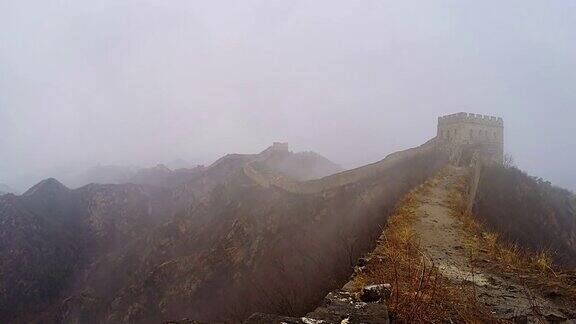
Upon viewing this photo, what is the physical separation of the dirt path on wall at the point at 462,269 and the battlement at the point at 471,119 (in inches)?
499

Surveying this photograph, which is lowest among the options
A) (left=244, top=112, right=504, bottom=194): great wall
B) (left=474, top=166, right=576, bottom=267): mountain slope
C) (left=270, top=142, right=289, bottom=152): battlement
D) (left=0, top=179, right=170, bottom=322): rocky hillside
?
(left=0, top=179, right=170, bottom=322): rocky hillside

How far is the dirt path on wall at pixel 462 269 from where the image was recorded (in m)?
5.59

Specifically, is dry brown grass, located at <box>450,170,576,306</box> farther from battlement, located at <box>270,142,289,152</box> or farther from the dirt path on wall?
battlement, located at <box>270,142,289,152</box>

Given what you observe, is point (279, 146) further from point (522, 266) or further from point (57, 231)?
point (57, 231)

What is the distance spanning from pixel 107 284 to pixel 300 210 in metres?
48.4

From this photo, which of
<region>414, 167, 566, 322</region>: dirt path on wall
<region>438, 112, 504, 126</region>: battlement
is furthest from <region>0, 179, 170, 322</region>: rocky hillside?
<region>414, 167, 566, 322</region>: dirt path on wall

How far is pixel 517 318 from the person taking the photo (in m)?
5.02

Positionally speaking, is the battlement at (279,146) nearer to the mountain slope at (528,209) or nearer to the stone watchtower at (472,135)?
the stone watchtower at (472,135)

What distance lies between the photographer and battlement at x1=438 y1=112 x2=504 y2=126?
27578mm

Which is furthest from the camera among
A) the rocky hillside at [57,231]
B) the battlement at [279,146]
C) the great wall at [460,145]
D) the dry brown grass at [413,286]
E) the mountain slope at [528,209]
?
the rocky hillside at [57,231]

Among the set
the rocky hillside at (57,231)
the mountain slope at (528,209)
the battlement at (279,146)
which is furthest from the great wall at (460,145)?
the rocky hillside at (57,231)

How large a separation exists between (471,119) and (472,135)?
3.92ft

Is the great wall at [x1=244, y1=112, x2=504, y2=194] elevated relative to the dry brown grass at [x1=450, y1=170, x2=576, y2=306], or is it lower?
elevated

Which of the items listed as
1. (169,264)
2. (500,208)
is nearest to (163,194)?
(169,264)
